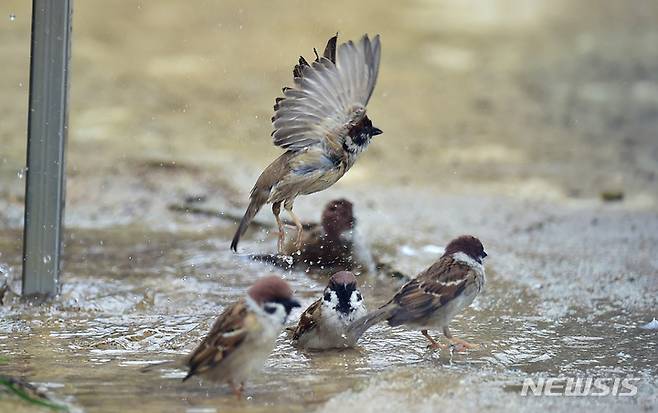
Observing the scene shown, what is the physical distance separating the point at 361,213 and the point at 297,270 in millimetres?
1910

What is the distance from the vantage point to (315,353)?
5602 mm

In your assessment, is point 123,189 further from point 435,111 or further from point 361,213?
point 435,111

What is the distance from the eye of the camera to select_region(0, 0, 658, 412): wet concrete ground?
5.14 metres

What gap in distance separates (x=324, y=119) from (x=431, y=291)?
1.09 metres

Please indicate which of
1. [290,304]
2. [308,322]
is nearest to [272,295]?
[290,304]

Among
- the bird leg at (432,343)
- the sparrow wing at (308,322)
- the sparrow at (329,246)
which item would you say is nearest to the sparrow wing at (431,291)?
the bird leg at (432,343)

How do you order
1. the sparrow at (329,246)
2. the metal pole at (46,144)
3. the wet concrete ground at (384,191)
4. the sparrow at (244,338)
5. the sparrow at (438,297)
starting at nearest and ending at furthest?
the sparrow at (244,338) → the wet concrete ground at (384,191) → the sparrow at (438,297) → the metal pole at (46,144) → the sparrow at (329,246)

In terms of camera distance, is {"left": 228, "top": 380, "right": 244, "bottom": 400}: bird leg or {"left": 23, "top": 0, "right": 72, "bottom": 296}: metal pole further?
{"left": 23, "top": 0, "right": 72, "bottom": 296}: metal pole

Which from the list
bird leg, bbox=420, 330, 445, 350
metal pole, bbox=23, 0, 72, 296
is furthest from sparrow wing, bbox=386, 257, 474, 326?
metal pole, bbox=23, 0, 72, 296

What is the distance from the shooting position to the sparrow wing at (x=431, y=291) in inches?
218

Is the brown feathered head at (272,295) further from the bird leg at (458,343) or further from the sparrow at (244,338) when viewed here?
the bird leg at (458,343)

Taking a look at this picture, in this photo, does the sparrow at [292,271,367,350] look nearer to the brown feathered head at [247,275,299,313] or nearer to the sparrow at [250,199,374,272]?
the brown feathered head at [247,275,299,313]

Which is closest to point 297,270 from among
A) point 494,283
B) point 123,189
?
point 494,283

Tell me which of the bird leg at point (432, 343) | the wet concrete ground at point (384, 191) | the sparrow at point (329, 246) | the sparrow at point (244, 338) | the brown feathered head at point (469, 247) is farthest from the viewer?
the sparrow at point (329, 246)
